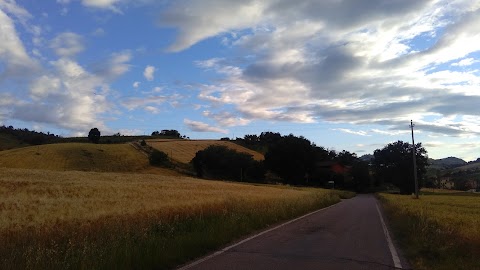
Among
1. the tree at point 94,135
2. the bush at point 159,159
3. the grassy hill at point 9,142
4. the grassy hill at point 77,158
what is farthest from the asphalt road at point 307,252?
the tree at point 94,135

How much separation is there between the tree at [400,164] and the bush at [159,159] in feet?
196

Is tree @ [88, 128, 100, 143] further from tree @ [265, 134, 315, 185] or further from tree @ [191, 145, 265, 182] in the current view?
tree @ [265, 134, 315, 185]

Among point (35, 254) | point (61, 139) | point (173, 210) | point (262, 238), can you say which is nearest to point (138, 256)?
point (35, 254)

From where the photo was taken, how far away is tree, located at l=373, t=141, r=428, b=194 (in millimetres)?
116750

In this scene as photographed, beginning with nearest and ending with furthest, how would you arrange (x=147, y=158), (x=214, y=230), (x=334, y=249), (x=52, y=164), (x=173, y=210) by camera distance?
(x=334, y=249) < (x=214, y=230) < (x=173, y=210) < (x=52, y=164) < (x=147, y=158)

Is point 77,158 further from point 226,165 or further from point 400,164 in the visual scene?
point 400,164

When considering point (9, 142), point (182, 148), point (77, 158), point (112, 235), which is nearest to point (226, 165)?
point (182, 148)

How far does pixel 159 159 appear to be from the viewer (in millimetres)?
103938

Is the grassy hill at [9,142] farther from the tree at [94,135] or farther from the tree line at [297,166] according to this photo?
the tree line at [297,166]

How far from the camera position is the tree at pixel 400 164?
117 meters

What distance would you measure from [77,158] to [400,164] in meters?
81.0

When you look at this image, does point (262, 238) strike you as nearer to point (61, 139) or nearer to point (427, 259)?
point (427, 259)

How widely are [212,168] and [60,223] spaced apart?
334ft

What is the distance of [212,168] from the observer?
115m
